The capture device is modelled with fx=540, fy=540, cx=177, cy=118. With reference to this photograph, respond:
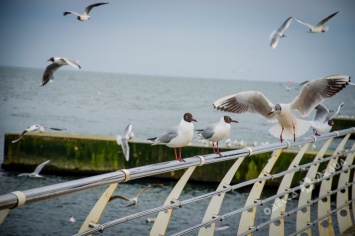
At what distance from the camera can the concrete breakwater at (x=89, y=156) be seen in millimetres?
16625

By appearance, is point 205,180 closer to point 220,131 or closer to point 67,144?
point 67,144

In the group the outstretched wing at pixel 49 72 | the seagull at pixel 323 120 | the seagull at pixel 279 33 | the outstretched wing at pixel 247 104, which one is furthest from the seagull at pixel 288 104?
the seagull at pixel 279 33

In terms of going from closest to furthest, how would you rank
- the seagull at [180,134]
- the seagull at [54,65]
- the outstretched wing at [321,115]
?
the seagull at [180,134]
the outstretched wing at [321,115]
the seagull at [54,65]

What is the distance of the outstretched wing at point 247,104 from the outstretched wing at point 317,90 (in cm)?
33

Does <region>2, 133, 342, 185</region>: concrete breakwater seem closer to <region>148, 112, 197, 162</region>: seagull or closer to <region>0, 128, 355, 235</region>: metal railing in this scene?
<region>0, 128, 355, 235</region>: metal railing

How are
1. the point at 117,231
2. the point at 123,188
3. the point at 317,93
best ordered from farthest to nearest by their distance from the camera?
the point at 123,188
the point at 117,231
the point at 317,93

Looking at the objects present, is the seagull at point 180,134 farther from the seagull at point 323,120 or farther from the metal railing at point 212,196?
the seagull at point 323,120

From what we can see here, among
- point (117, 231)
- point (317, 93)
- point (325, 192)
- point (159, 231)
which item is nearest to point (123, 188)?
point (117, 231)

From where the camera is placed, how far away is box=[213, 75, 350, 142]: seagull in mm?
5066

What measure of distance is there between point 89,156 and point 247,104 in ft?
40.7

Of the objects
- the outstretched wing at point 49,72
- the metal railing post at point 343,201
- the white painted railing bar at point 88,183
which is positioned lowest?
the metal railing post at point 343,201

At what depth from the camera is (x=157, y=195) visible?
667 inches

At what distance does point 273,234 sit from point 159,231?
1.41 m

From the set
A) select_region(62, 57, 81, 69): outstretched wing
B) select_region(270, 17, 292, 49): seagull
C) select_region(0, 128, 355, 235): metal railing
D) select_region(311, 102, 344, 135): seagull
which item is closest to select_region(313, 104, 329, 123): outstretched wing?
select_region(311, 102, 344, 135): seagull
